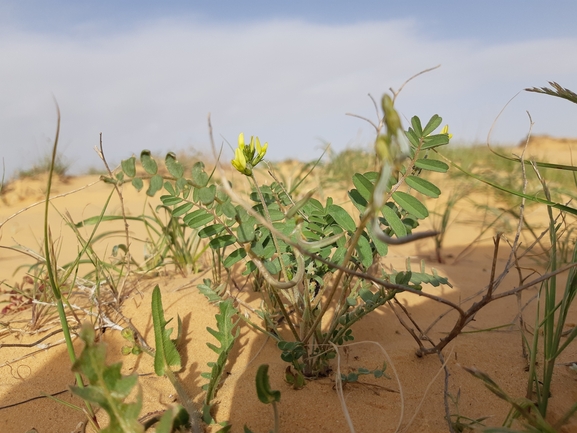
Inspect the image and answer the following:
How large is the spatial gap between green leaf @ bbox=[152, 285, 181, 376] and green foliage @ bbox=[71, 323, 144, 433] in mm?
319

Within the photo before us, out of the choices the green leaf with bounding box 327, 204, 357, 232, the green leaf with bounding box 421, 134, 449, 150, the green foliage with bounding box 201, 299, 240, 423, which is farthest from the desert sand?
the green leaf with bounding box 421, 134, 449, 150

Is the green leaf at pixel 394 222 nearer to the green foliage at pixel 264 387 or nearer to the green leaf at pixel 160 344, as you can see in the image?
the green foliage at pixel 264 387

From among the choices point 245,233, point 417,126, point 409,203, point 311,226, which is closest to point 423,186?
point 409,203

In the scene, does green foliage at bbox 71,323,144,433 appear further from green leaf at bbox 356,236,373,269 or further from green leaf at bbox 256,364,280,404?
green leaf at bbox 356,236,373,269

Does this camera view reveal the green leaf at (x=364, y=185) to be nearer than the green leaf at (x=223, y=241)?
Yes

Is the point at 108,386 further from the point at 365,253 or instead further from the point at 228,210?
the point at 365,253

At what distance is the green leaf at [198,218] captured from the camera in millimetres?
1171

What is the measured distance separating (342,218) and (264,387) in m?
0.45

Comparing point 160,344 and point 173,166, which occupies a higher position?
point 173,166

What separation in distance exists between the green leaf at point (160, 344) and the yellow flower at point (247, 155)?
367 mm

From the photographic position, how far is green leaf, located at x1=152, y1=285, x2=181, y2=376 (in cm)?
112

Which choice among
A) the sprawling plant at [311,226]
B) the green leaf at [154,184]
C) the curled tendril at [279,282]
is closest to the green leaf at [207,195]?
the sprawling plant at [311,226]

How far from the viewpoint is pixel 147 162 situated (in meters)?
1.08

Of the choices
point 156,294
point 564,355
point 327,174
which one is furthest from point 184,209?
point 327,174
